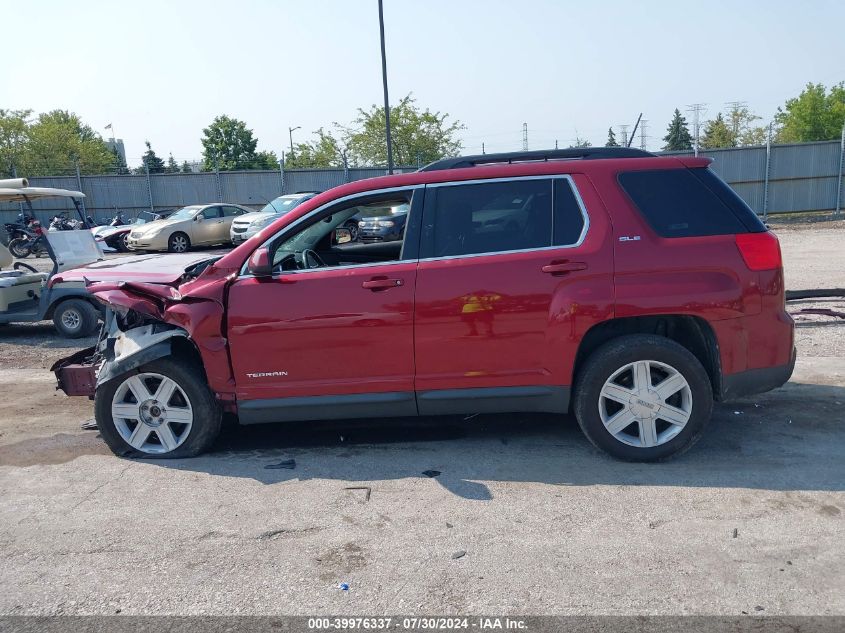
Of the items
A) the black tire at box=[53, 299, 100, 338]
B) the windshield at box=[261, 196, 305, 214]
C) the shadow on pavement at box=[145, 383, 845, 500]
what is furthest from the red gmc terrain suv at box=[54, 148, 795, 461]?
the windshield at box=[261, 196, 305, 214]

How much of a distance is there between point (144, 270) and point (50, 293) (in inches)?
157

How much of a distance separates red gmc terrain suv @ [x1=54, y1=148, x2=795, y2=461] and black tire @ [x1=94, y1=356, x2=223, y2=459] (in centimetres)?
1

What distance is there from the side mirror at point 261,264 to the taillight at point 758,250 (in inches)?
119

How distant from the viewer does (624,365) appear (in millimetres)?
4414

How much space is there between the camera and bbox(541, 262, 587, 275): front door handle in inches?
173

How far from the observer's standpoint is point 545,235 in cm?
453

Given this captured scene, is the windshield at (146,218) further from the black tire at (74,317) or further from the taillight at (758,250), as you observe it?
the taillight at (758,250)

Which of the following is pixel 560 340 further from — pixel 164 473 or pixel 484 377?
pixel 164 473

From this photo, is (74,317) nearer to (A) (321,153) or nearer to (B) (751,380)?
(B) (751,380)

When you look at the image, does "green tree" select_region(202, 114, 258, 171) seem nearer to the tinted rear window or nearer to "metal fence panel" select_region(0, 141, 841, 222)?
"metal fence panel" select_region(0, 141, 841, 222)

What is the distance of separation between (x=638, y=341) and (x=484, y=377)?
39.6 inches

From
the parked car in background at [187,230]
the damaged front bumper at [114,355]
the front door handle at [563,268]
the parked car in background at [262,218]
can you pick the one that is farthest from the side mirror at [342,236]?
the parked car in background at [187,230]

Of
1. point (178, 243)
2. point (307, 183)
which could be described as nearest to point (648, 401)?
point (178, 243)

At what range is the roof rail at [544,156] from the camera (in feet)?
15.9
